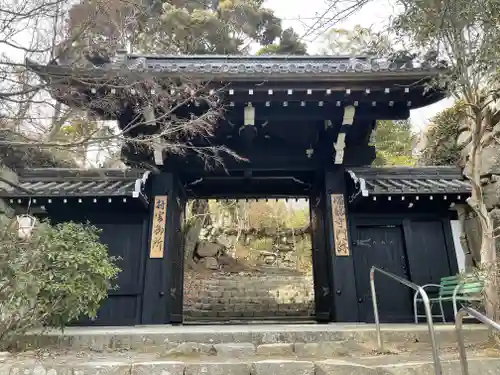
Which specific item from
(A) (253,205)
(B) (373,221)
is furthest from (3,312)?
(A) (253,205)

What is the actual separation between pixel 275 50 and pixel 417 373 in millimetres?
13176

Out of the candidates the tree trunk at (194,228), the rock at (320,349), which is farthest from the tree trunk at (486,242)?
the tree trunk at (194,228)

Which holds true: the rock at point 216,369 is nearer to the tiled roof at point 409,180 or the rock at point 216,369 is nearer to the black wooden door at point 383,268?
the black wooden door at point 383,268

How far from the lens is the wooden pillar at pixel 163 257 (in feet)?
19.9

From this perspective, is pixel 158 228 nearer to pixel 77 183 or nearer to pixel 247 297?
pixel 77 183

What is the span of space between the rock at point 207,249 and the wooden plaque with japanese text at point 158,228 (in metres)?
10.1

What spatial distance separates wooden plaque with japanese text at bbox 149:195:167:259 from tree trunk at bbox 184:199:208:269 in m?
8.67

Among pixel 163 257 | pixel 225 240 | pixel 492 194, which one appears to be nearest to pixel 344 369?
pixel 163 257

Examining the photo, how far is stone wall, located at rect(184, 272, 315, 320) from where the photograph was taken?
1116cm

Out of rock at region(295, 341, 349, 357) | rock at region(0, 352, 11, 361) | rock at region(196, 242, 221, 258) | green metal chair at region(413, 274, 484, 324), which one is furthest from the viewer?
rock at region(196, 242, 221, 258)

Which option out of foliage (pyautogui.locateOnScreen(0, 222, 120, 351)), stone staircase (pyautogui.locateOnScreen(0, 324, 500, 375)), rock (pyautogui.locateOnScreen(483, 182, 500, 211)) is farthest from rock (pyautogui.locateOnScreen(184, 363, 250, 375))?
rock (pyautogui.locateOnScreen(483, 182, 500, 211))

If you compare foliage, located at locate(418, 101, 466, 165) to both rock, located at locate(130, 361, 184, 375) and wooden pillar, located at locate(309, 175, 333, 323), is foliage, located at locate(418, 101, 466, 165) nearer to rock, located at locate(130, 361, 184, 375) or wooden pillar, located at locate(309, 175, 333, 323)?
wooden pillar, located at locate(309, 175, 333, 323)

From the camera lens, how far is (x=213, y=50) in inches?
543

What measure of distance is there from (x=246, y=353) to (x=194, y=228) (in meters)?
13.4
